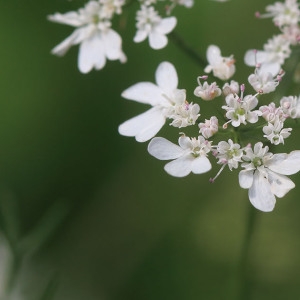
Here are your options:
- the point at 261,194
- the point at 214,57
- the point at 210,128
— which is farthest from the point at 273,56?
the point at 261,194

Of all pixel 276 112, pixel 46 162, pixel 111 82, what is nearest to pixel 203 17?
pixel 111 82

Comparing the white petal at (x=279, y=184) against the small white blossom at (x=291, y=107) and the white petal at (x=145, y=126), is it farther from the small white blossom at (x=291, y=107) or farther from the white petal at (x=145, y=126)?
the white petal at (x=145, y=126)

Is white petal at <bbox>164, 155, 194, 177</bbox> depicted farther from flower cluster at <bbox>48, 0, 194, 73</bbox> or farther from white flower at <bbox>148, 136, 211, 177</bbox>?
flower cluster at <bbox>48, 0, 194, 73</bbox>

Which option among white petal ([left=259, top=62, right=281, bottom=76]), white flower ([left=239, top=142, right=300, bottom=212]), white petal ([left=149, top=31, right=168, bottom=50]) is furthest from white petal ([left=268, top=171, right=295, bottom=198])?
white petal ([left=149, top=31, right=168, bottom=50])

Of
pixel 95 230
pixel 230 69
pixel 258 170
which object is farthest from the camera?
pixel 95 230

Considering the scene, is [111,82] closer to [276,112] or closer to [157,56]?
[157,56]
